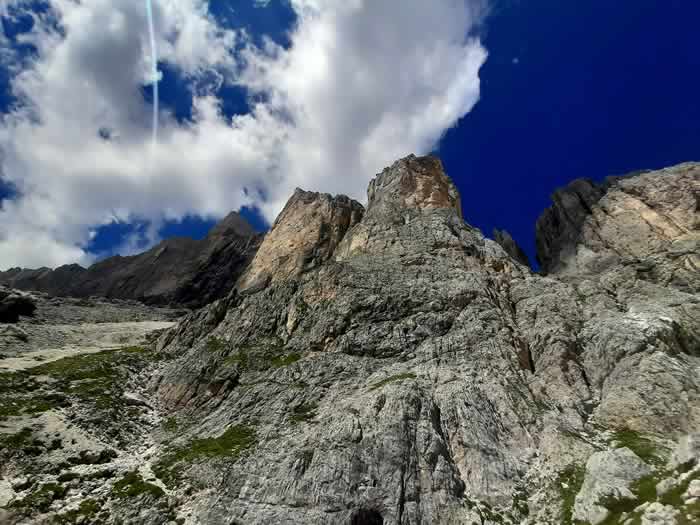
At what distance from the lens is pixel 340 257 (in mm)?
92500

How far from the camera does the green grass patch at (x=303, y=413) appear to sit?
46.8 meters

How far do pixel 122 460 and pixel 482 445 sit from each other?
121 feet

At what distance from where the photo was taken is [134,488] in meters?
38.2

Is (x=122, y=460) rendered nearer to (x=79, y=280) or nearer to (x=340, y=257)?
(x=340, y=257)

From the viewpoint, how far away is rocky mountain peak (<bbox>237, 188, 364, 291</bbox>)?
103 metres

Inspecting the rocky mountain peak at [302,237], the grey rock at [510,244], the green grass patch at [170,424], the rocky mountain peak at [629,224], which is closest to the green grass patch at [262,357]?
the green grass patch at [170,424]

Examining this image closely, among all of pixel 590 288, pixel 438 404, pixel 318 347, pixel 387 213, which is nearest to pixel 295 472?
pixel 438 404

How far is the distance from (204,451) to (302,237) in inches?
2772

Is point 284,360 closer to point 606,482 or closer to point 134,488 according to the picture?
point 134,488

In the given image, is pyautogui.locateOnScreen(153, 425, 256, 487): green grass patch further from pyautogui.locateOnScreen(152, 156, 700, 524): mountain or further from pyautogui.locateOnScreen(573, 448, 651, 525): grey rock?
pyautogui.locateOnScreen(573, 448, 651, 525): grey rock

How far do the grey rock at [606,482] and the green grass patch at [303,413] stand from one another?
2664cm

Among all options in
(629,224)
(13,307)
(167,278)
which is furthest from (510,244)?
(167,278)

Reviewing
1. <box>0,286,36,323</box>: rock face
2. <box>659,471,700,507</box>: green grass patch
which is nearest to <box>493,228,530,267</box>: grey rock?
<box>659,471,700,507</box>: green grass patch

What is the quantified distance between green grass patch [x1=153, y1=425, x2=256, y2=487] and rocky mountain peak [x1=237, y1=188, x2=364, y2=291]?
55.1 metres
